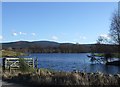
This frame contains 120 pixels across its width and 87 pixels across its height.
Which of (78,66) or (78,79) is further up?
(78,79)

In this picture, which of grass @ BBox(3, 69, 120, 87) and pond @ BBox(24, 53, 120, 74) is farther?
pond @ BBox(24, 53, 120, 74)

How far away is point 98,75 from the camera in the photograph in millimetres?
14133

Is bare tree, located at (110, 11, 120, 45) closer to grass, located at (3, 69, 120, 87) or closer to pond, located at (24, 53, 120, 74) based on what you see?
pond, located at (24, 53, 120, 74)

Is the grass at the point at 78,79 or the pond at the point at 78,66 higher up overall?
the grass at the point at 78,79

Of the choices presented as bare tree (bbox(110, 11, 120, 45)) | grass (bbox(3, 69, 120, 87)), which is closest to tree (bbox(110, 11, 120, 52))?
bare tree (bbox(110, 11, 120, 45))

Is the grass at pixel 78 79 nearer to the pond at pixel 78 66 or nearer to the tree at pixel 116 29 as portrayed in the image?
the pond at pixel 78 66

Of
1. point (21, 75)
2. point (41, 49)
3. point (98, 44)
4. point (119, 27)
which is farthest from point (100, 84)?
point (41, 49)

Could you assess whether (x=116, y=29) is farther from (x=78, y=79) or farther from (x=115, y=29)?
(x=78, y=79)

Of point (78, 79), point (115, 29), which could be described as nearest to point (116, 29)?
point (115, 29)

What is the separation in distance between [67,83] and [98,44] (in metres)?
55.7

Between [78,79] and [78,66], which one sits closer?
[78,79]

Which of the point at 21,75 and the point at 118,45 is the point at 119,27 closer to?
the point at 118,45

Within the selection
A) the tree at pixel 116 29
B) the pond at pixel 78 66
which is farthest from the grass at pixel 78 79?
the tree at pixel 116 29

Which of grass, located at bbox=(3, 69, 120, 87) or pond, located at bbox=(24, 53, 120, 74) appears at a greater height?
grass, located at bbox=(3, 69, 120, 87)
